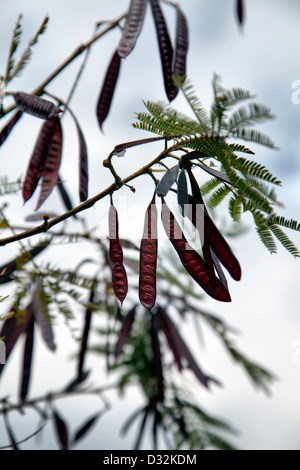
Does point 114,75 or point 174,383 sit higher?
point 114,75

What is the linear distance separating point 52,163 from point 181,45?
0.26m

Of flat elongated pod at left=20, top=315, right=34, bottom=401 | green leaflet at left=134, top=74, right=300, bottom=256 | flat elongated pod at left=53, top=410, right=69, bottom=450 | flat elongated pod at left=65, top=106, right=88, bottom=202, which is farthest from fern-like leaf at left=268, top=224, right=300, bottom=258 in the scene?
flat elongated pod at left=53, top=410, right=69, bottom=450

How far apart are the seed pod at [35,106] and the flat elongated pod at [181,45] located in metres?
0.16

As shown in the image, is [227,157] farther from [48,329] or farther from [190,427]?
[190,427]

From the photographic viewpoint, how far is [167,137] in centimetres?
56

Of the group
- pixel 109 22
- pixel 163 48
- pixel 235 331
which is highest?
pixel 109 22

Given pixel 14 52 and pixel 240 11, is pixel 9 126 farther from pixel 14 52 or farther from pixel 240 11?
pixel 240 11

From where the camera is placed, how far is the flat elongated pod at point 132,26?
1.94ft

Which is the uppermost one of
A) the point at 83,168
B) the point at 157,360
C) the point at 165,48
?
the point at 165,48

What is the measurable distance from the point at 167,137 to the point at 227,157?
0.08m

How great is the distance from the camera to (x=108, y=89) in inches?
30.7

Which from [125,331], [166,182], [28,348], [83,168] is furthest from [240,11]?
[125,331]

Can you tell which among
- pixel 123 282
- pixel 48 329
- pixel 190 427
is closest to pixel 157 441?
pixel 190 427

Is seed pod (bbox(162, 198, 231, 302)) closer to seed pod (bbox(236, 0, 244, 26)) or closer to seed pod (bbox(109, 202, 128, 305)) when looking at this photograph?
seed pod (bbox(109, 202, 128, 305))
